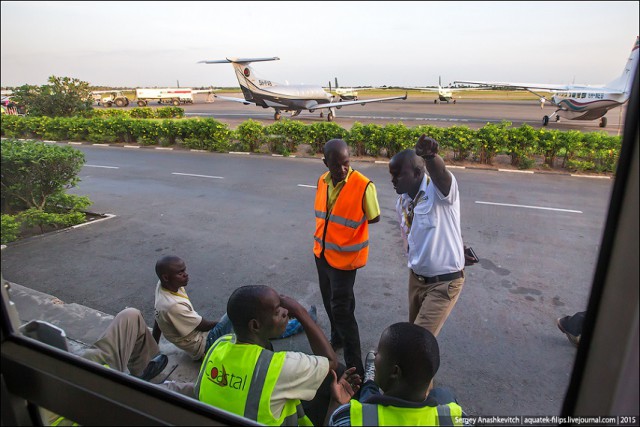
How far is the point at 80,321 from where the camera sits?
11.7ft

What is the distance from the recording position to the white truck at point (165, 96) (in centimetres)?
4672

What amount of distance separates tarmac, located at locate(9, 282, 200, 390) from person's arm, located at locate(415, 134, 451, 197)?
2.29m

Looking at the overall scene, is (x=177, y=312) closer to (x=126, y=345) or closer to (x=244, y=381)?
(x=126, y=345)

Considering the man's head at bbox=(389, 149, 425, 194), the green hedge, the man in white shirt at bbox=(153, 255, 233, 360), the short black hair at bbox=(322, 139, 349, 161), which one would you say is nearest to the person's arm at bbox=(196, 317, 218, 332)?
the man in white shirt at bbox=(153, 255, 233, 360)

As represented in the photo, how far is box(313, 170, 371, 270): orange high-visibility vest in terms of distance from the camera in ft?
9.09

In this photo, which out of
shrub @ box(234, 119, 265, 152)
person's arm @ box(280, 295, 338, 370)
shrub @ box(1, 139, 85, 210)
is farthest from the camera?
shrub @ box(234, 119, 265, 152)

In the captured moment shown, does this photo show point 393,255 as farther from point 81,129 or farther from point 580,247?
point 81,129

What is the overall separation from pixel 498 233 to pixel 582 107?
16.3 metres

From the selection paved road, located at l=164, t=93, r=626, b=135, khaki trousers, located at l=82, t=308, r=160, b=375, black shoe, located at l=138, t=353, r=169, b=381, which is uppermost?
khaki trousers, located at l=82, t=308, r=160, b=375

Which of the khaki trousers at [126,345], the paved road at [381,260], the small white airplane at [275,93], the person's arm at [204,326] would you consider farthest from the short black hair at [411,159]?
the small white airplane at [275,93]

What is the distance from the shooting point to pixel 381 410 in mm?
1315

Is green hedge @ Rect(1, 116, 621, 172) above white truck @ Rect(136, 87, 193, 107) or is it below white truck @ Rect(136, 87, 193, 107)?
below

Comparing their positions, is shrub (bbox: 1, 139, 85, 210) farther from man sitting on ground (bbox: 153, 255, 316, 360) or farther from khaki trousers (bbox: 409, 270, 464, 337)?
khaki trousers (bbox: 409, 270, 464, 337)

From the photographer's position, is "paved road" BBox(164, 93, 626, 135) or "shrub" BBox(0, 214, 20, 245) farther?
"paved road" BBox(164, 93, 626, 135)
